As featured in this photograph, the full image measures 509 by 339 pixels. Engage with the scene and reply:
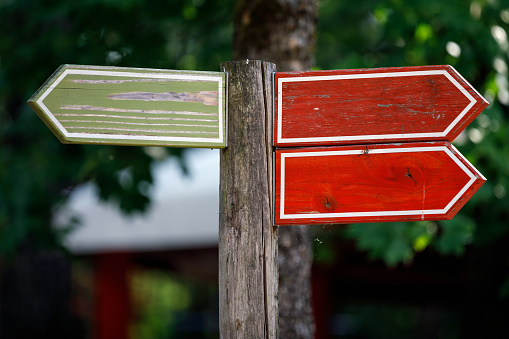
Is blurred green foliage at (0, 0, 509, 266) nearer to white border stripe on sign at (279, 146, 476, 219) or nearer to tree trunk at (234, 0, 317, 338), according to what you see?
tree trunk at (234, 0, 317, 338)

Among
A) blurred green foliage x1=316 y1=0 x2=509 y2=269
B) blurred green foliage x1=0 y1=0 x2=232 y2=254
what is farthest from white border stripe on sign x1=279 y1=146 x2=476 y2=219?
blurred green foliage x1=0 y1=0 x2=232 y2=254

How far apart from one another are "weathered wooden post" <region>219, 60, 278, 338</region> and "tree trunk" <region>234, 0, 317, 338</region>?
1104 mm

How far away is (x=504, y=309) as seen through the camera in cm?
493

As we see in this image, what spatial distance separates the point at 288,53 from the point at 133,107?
1.39 metres

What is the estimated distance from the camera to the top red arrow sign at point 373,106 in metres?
1.62

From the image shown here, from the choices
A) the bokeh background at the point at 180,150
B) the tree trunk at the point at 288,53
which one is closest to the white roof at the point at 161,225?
the bokeh background at the point at 180,150

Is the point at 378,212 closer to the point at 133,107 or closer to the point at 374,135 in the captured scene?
the point at 374,135

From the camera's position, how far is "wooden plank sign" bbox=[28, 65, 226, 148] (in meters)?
1.60

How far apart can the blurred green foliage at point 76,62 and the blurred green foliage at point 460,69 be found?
134 centimetres

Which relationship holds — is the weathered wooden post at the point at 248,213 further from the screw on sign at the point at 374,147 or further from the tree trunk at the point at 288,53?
the tree trunk at the point at 288,53

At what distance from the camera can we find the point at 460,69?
11.2ft

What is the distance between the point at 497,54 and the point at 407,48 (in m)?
0.57

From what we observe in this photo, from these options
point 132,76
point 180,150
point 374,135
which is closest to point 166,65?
point 180,150

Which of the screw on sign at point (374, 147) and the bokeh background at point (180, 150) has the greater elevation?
the bokeh background at point (180, 150)
